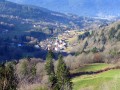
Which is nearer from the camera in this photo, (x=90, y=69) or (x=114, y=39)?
(x=90, y=69)

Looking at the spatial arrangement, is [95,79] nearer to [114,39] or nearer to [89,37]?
[114,39]

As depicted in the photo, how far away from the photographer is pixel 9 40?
190125 millimetres

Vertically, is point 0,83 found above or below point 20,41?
above

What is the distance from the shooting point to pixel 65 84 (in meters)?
51.8

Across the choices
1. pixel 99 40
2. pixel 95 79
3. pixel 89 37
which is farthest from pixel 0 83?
pixel 89 37

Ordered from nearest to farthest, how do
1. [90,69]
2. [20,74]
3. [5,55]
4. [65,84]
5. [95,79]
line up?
[65,84] < [95,79] < [20,74] < [90,69] < [5,55]

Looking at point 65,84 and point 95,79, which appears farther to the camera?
point 95,79

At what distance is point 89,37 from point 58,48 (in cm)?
1790

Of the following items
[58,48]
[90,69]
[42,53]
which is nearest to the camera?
[90,69]

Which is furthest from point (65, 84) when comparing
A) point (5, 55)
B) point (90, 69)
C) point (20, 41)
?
point (20, 41)

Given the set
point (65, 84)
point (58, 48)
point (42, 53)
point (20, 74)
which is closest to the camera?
point (65, 84)

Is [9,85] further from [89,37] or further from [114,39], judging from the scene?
[89,37]

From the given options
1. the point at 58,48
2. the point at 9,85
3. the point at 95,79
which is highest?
the point at 9,85

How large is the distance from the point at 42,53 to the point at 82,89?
10407 centimetres
